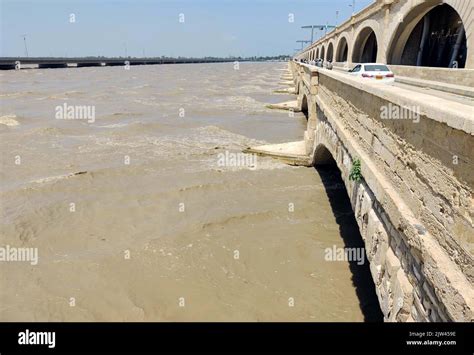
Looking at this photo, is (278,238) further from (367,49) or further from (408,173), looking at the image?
(367,49)

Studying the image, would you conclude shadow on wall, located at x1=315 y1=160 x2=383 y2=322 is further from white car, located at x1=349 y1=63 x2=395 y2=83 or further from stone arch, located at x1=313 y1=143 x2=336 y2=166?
white car, located at x1=349 y1=63 x2=395 y2=83

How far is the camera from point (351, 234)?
948 cm

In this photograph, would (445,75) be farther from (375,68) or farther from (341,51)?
(341,51)

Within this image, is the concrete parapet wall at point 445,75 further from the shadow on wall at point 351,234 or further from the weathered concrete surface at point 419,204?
the weathered concrete surface at point 419,204

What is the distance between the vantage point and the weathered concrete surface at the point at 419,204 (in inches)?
127

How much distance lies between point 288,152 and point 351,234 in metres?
6.85

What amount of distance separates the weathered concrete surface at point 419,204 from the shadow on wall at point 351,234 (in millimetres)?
1671

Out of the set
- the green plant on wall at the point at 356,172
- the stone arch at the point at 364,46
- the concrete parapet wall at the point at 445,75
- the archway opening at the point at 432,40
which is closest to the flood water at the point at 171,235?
the green plant on wall at the point at 356,172

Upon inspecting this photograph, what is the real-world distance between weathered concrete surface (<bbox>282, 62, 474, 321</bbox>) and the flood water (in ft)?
7.58

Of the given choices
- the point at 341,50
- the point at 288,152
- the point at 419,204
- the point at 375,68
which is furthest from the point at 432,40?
the point at 341,50

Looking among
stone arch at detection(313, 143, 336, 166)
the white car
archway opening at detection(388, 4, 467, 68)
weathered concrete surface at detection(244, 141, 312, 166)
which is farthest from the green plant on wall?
archway opening at detection(388, 4, 467, 68)

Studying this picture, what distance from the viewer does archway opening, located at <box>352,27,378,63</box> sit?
39263mm
